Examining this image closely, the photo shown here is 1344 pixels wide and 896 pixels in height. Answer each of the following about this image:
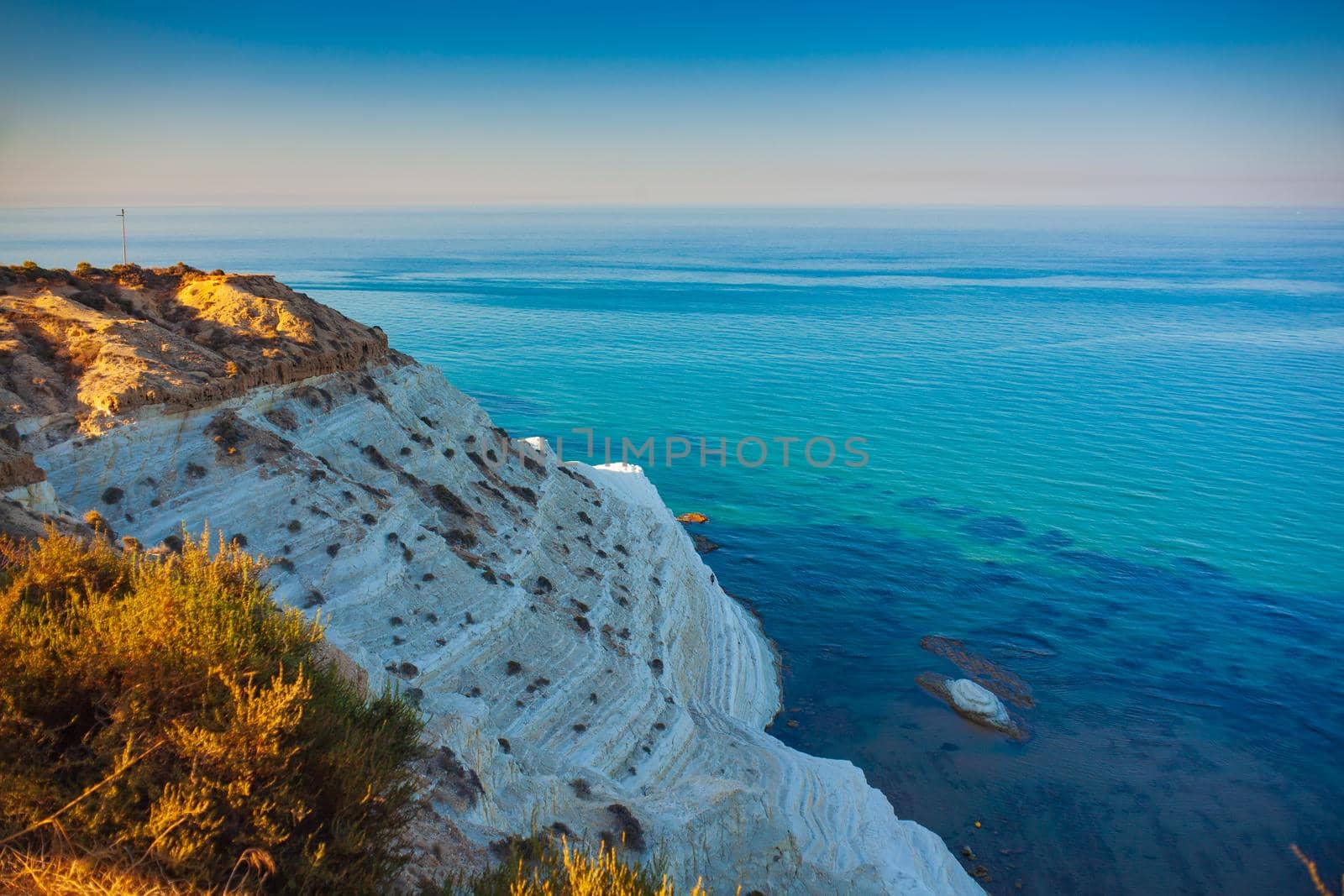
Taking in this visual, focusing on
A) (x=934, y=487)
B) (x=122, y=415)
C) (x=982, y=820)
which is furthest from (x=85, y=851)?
(x=934, y=487)

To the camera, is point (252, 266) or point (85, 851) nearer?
point (85, 851)

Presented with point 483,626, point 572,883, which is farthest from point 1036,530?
point 572,883

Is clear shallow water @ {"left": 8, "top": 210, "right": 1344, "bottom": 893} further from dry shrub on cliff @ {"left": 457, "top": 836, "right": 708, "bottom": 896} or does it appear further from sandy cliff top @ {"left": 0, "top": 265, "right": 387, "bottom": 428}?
sandy cliff top @ {"left": 0, "top": 265, "right": 387, "bottom": 428}

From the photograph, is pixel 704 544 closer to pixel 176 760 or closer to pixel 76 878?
pixel 176 760

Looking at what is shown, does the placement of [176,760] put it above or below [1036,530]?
above

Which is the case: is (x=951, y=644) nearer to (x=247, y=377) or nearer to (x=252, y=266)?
(x=247, y=377)

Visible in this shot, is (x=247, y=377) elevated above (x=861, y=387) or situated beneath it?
elevated above
